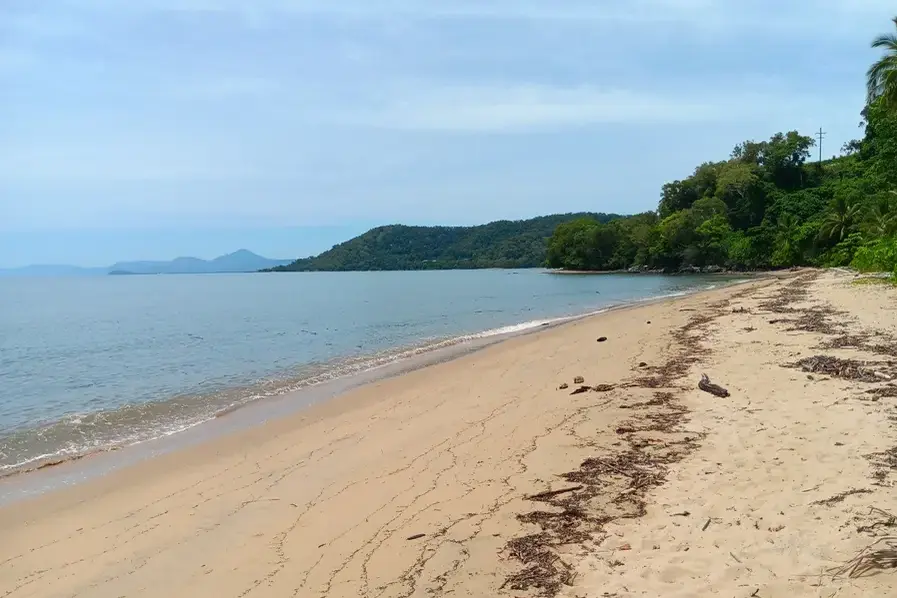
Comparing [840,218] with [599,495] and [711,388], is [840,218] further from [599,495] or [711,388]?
[599,495]

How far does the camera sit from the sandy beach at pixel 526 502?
4.49 metres

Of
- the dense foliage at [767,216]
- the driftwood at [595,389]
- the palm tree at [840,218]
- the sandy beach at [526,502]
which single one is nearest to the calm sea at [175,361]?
the sandy beach at [526,502]

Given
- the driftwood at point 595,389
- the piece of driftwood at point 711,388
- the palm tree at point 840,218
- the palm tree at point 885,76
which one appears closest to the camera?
the piece of driftwood at point 711,388

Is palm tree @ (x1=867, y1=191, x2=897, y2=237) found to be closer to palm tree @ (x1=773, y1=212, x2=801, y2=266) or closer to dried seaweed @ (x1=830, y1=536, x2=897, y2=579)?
palm tree @ (x1=773, y1=212, x2=801, y2=266)

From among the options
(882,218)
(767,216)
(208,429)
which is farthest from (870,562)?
(767,216)

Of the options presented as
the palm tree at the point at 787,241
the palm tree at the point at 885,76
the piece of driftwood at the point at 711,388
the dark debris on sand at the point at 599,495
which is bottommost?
the dark debris on sand at the point at 599,495

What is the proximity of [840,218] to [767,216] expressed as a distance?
23076mm

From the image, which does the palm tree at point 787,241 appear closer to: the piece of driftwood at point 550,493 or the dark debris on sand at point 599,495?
the dark debris on sand at point 599,495

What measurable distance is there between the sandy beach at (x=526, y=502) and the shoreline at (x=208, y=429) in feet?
1.91

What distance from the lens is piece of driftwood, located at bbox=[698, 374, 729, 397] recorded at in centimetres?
959

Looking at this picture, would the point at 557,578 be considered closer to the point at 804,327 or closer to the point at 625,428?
the point at 625,428

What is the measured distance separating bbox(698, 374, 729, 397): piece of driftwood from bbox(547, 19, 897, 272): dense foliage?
2683 centimetres

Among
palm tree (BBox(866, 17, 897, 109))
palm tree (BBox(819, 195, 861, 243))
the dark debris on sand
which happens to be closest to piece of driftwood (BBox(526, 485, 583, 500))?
the dark debris on sand

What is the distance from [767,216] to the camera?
83.4 meters
